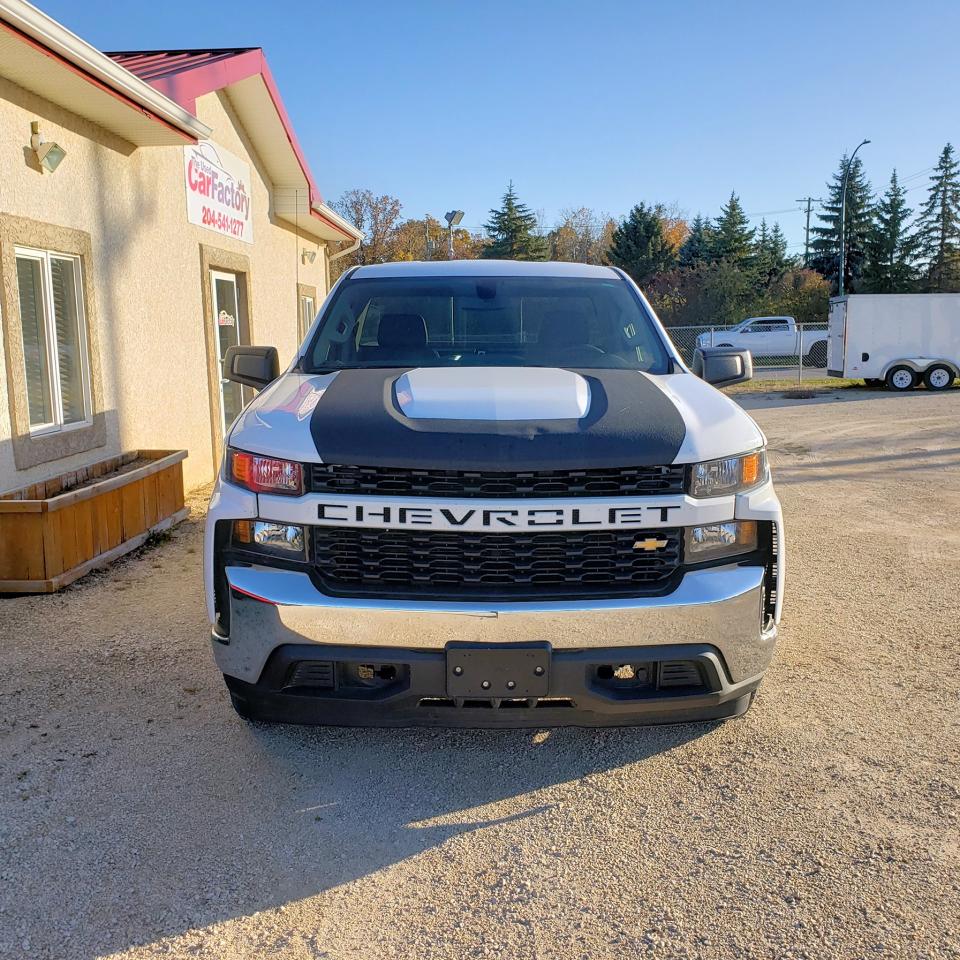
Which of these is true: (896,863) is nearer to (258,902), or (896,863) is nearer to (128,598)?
(258,902)

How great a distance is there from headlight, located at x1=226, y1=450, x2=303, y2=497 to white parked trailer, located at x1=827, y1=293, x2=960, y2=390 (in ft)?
67.3

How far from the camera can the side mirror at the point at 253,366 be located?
4.24 m

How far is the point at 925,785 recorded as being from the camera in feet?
10.5

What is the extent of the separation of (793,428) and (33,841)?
13834mm

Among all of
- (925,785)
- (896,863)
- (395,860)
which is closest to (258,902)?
(395,860)

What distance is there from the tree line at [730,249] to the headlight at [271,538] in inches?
1566

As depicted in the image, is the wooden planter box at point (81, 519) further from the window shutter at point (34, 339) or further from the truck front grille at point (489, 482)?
the truck front grille at point (489, 482)

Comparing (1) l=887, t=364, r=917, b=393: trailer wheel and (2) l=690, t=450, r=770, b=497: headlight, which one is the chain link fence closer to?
(1) l=887, t=364, r=917, b=393: trailer wheel

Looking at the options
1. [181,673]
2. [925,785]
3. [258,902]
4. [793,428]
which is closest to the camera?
[258,902]

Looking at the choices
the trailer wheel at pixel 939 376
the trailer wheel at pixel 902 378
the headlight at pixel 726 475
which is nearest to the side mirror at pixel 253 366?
the headlight at pixel 726 475

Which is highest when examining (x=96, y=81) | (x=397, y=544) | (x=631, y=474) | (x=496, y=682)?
(x=96, y=81)

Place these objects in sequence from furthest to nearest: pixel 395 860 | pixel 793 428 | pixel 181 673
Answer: pixel 793 428, pixel 181 673, pixel 395 860

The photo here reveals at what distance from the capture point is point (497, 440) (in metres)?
2.91

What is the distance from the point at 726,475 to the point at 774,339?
31878 millimetres
